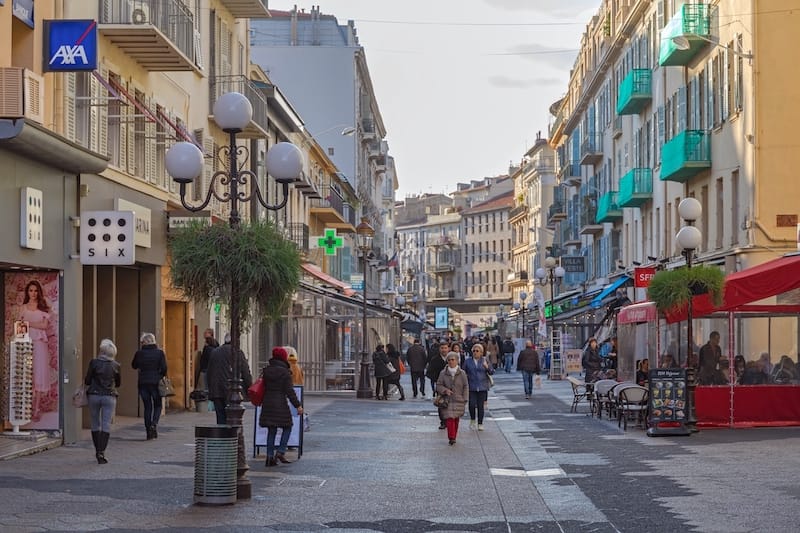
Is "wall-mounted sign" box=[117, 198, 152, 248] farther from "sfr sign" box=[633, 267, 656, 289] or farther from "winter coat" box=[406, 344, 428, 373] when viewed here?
"winter coat" box=[406, 344, 428, 373]

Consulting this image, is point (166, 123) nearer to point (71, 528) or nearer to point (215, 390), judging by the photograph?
point (215, 390)

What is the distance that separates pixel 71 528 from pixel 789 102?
24.7 metres

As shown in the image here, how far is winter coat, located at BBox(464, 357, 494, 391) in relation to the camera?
88.0ft

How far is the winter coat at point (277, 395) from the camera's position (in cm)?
1861

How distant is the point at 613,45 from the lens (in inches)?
2304

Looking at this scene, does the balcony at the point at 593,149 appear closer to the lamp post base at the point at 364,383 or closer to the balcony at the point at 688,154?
the balcony at the point at 688,154

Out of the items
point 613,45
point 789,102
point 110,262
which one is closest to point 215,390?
point 110,262

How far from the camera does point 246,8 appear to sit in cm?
3791

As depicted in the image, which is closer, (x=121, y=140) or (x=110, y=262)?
(x=110, y=262)

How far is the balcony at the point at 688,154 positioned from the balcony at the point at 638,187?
864 cm

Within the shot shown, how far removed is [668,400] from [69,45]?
10904 millimetres

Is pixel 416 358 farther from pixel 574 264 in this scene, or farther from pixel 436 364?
pixel 574 264

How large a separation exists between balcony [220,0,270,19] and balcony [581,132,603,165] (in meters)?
28.6

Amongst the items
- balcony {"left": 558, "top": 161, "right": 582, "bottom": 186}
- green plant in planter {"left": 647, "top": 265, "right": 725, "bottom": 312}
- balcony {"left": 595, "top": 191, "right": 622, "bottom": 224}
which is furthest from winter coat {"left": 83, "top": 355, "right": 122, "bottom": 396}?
balcony {"left": 558, "top": 161, "right": 582, "bottom": 186}
